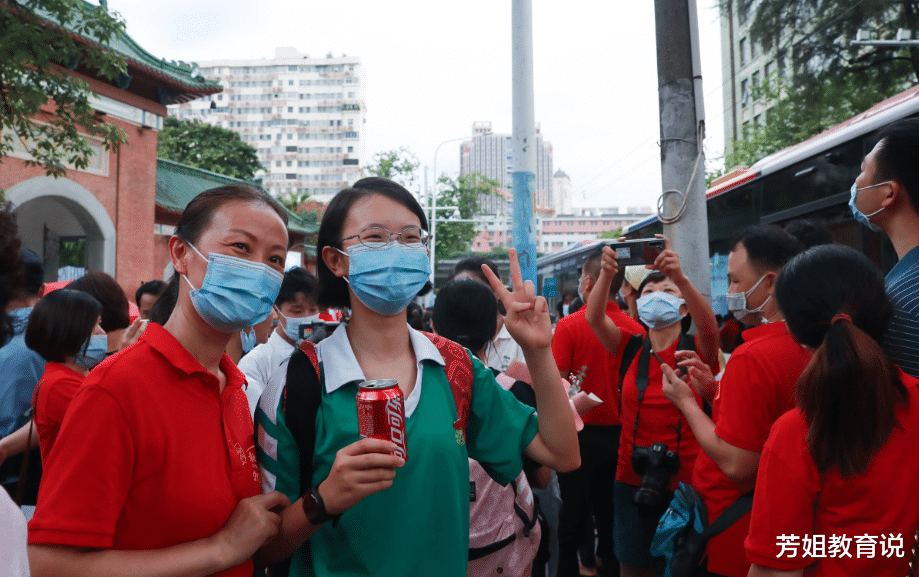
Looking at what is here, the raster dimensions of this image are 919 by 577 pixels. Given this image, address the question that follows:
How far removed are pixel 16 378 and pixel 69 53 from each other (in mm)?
4718

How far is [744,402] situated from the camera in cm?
225

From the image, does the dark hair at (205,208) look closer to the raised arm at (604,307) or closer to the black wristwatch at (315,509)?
the black wristwatch at (315,509)

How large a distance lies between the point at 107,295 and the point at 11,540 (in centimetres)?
316

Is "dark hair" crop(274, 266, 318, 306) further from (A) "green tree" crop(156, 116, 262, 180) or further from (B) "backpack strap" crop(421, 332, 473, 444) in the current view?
(A) "green tree" crop(156, 116, 262, 180)

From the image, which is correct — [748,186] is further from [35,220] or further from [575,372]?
[35,220]

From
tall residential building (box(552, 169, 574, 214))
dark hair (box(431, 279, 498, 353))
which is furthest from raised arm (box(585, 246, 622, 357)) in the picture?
tall residential building (box(552, 169, 574, 214))

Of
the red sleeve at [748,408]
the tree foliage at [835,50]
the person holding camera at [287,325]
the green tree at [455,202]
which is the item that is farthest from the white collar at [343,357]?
the green tree at [455,202]

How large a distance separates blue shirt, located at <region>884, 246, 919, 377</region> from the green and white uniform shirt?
1.32 metres

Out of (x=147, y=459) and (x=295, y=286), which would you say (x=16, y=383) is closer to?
(x=295, y=286)

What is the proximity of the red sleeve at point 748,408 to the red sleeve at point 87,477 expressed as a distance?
71.9 inches

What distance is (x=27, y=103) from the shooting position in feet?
21.5

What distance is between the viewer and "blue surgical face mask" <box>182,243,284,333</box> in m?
1.70

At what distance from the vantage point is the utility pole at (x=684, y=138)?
157 inches

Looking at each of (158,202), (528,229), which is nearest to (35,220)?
(158,202)
